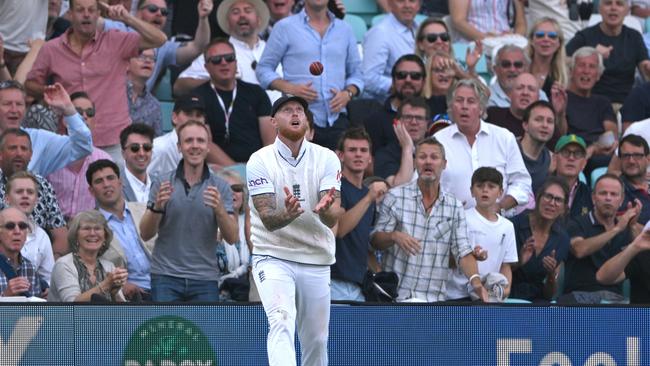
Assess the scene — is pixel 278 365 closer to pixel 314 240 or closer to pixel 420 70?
pixel 314 240

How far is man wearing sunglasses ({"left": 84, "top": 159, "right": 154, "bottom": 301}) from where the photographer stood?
473 inches

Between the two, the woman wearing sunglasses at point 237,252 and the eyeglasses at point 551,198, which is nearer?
the woman wearing sunglasses at point 237,252

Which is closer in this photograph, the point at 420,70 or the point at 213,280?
the point at 213,280

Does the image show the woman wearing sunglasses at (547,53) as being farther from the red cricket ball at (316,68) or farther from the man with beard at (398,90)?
the red cricket ball at (316,68)

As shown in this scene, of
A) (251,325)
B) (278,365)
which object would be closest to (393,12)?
(251,325)

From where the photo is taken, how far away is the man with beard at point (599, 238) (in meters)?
12.8

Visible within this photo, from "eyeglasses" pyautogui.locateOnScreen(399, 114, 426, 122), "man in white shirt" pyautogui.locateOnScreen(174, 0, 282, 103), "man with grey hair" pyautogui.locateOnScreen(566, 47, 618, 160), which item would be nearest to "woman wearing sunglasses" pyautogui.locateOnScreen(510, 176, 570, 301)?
"eyeglasses" pyautogui.locateOnScreen(399, 114, 426, 122)

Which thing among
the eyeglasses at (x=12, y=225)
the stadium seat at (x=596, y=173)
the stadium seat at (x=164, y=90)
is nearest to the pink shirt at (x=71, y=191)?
the eyeglasses at (x=12, y=225)

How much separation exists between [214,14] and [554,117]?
3.59m

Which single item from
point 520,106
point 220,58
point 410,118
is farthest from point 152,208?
point 520,106

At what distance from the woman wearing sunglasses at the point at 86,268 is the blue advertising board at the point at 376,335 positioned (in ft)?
2.04

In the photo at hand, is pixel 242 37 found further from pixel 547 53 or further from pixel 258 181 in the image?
pixel 258 181

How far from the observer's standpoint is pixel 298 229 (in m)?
9.98

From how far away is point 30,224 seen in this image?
38.3 feet
